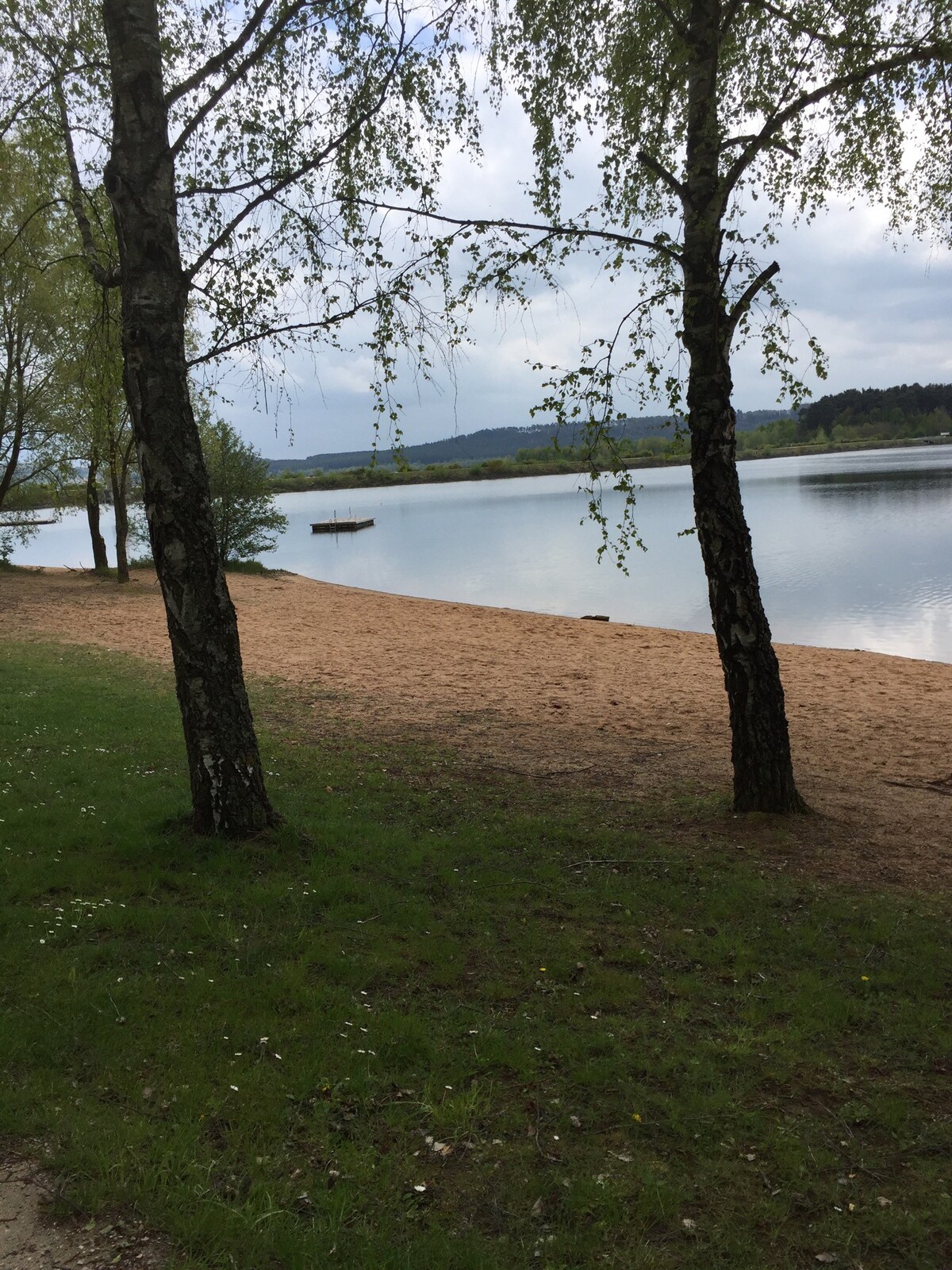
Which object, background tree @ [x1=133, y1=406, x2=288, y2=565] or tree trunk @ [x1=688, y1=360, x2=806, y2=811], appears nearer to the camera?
tree trunk @ [x1=688, y1=360, x2=806, y2=811]

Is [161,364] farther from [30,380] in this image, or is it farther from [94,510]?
[94,510]

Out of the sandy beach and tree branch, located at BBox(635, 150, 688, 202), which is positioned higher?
tree branch, located at BBox(635, 150, 688, 202)

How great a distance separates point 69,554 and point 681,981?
52.1 m

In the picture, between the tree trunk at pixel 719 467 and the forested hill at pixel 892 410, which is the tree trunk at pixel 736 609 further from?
the forested hill at pixel 892 410

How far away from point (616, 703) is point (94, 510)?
21183mm

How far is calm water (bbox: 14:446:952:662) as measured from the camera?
2325cm

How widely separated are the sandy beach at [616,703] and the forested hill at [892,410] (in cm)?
10745

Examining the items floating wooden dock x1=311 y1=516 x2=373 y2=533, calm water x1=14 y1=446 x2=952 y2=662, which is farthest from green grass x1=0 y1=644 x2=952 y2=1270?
floating wooden dock x1=311 y1=516 x2=373 y2=533

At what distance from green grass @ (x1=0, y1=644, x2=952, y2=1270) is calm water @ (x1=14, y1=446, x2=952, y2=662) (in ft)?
24.3

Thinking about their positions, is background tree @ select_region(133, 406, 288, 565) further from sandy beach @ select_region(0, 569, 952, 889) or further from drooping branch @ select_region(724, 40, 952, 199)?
drooping branch @ select_region(724, 40, 952, 199)

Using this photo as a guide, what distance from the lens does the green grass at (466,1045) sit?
2.79 meters

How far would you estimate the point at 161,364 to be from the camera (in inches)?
201

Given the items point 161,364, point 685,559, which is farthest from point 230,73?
point 685,559

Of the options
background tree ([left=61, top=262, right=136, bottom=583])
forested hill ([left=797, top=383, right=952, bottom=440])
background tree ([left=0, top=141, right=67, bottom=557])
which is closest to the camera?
background tree ([left=61, top=262, right=136, bottom=583])
